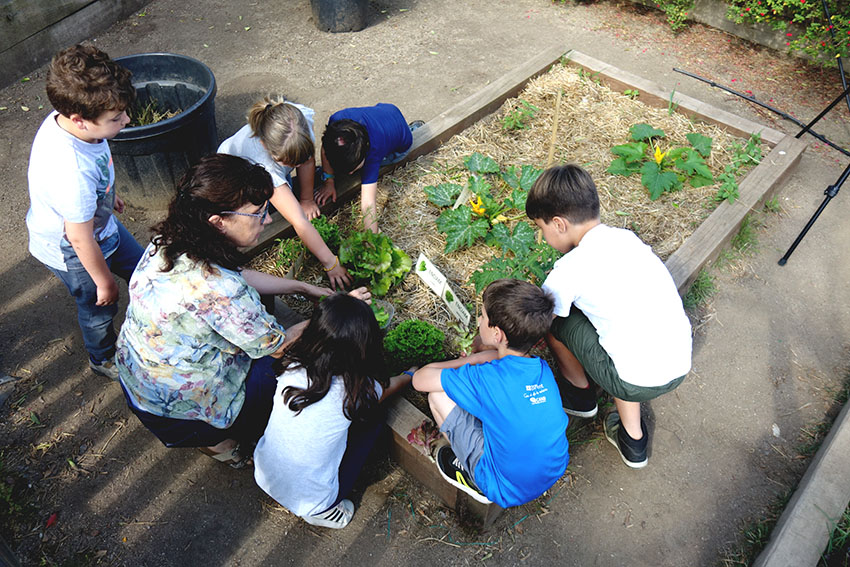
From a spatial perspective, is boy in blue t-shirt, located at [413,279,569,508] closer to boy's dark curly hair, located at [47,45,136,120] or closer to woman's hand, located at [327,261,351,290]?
woman's hand, located at [327,261,351,290]

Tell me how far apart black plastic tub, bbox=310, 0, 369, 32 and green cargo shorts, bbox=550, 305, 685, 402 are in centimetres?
494

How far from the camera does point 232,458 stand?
2.74 metres

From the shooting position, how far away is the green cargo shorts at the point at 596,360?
98.9 inches

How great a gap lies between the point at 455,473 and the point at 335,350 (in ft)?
2.64

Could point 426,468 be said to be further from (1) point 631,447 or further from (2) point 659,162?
(2) point 659,162

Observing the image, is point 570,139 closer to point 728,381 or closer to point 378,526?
point 728,381

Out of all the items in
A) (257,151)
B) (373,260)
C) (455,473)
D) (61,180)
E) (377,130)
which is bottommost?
(455,473)

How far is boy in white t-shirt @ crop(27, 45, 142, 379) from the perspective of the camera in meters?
2.28

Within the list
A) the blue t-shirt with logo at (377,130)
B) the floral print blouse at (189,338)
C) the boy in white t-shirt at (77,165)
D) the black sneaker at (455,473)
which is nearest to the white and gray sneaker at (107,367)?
the boy in white t-shirt at (77,165)

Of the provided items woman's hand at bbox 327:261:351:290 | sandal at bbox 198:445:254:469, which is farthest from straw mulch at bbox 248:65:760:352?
sandal at bbox 198:445:254:469

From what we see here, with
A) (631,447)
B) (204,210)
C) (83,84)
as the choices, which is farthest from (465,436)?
(83,84)

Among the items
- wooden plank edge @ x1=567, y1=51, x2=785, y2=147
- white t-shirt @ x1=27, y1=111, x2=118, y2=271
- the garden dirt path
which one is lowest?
the garden dirt path

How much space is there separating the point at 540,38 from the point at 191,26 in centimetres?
400

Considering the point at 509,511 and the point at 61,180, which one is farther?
the point at 509,511
